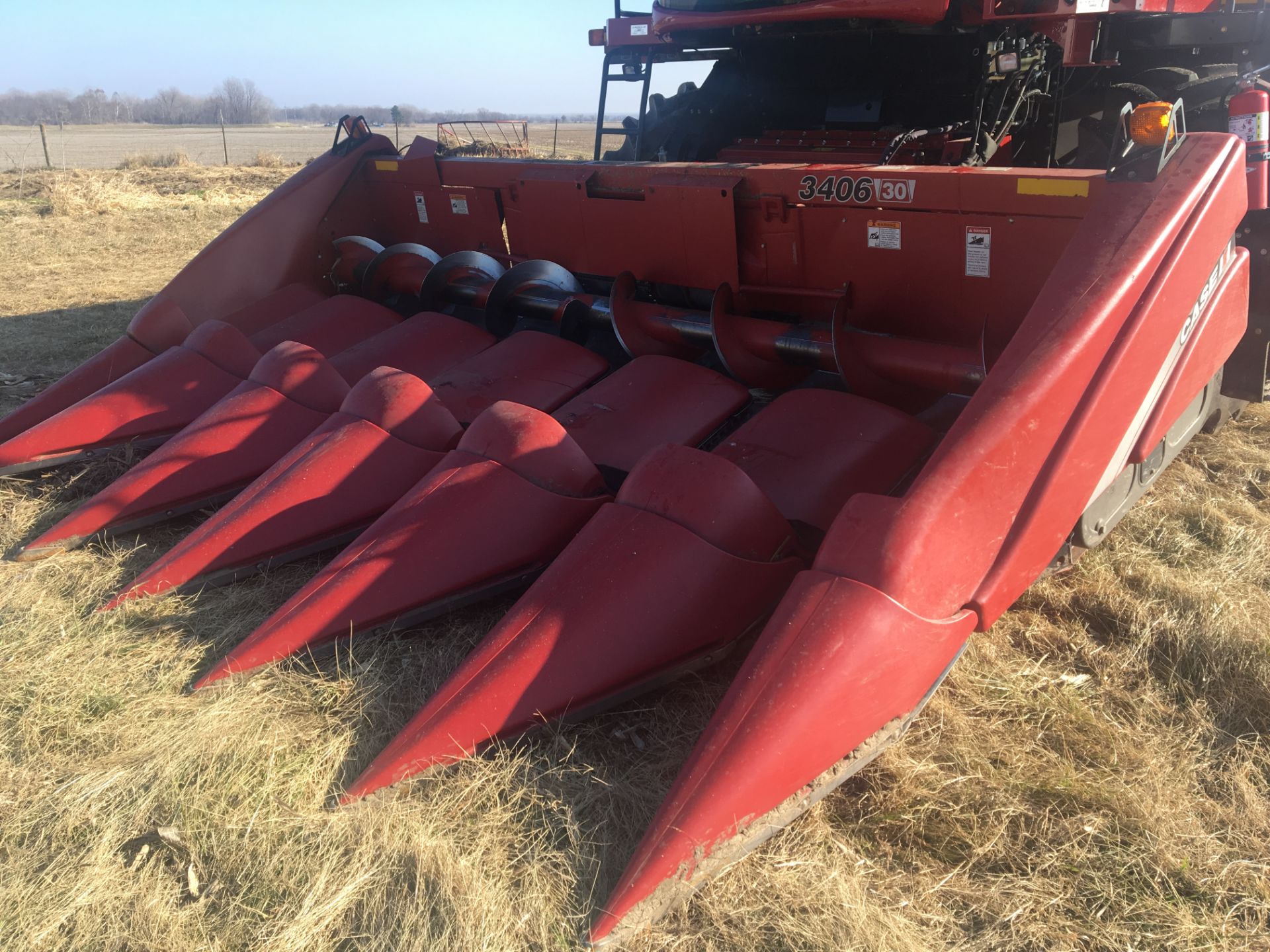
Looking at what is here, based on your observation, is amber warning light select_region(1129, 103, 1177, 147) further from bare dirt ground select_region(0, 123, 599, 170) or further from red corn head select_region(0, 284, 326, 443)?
bare dirt ground select_region(0, 123, 599, 170)

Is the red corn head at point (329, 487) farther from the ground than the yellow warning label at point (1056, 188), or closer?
closer

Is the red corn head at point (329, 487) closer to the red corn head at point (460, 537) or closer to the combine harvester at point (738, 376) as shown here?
the combine harvester at point (738, 376)

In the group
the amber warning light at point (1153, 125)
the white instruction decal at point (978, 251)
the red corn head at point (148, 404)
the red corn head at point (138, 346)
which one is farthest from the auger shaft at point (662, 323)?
the red corn head at point (148, 404)

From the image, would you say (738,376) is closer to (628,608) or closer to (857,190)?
(857,190)

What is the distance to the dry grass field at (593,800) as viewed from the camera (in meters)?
1.75

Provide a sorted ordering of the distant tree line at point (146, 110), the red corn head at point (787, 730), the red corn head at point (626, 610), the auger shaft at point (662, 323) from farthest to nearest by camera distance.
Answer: the distant tree line at point (146, 110), the auger shaft at point (662, 323), the red corn head at point (626, 610), the red corn head at point (787, 730)

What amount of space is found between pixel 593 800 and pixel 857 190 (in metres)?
2.03

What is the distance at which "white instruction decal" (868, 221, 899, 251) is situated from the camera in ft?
9.80

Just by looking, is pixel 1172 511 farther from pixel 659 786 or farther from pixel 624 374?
pixel 659 786

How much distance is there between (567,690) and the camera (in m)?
2.07

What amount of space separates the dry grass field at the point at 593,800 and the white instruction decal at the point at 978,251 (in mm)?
967

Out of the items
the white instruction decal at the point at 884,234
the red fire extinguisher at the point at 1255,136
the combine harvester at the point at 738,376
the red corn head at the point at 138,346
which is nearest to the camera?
the combine harvester at the point at 738,376

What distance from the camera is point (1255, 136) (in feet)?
8.96

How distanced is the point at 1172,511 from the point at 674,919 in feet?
8.00
